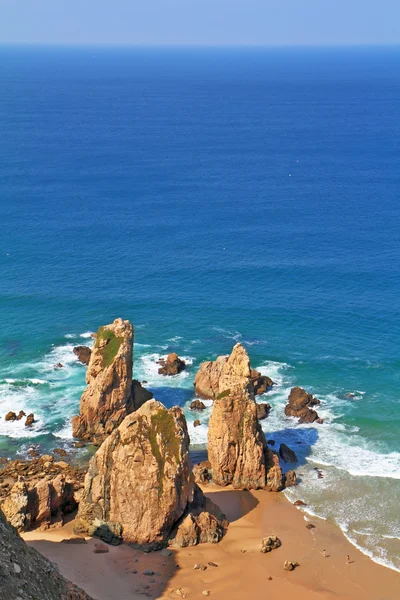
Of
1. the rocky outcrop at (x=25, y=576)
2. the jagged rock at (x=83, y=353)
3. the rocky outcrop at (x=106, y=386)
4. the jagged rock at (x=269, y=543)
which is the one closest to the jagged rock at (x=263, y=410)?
the rocky outcrop at (x=106, y=386)

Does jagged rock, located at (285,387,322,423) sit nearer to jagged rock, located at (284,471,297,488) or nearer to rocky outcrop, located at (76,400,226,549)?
jagged rock, located at (284,471,297,488)

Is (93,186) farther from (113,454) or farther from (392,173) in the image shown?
(113,454)

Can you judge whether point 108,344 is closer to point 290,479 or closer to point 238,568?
point 290,479

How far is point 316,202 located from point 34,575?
12323 cm

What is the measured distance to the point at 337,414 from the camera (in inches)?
3123

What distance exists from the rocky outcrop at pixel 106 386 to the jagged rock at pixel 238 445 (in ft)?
36.6

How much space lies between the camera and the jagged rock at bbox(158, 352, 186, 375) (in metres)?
86.0

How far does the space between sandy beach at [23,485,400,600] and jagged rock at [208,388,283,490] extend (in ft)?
15.6

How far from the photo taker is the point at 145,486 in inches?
2173

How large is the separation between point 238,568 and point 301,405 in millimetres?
26592

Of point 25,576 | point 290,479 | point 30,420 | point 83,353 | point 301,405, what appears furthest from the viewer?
point 83,353

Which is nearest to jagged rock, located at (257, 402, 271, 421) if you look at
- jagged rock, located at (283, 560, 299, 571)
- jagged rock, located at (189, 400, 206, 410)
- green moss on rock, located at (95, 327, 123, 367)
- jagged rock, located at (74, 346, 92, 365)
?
jagged rock, located at (189, 400, 206, 410)

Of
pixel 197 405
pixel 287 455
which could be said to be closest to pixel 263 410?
pixel 197 405

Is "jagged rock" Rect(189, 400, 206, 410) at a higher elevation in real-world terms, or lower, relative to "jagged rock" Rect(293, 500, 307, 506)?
higher
